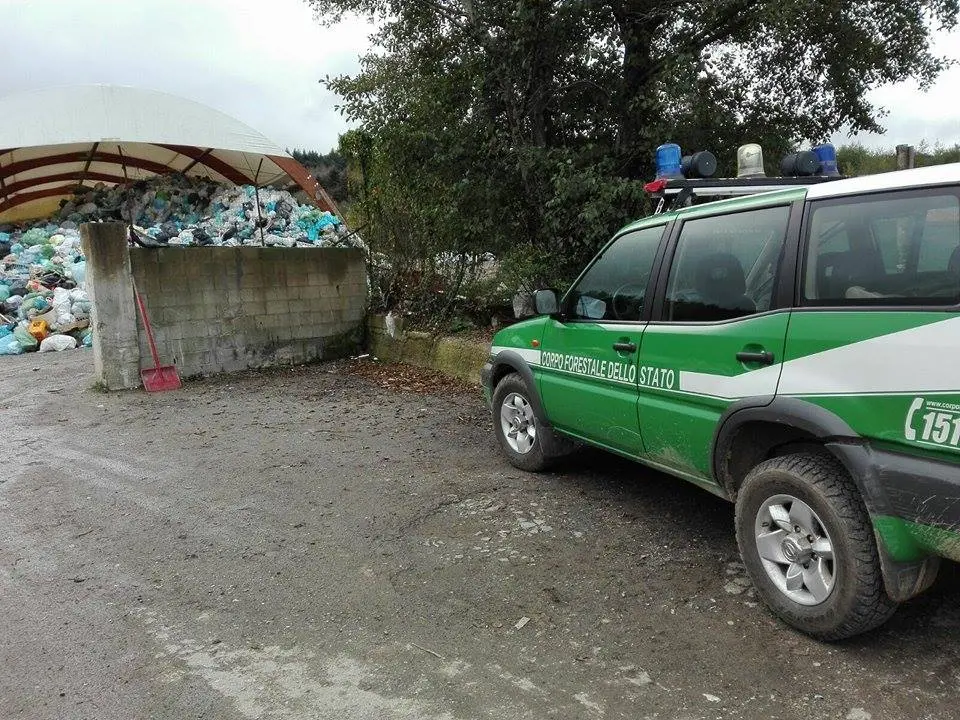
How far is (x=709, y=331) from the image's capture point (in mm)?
3449

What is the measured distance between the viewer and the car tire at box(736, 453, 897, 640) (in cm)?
277

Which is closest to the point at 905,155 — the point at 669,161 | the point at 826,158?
the point at 826,158

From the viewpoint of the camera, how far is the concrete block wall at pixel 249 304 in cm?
917

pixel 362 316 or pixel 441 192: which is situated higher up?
pixel 441 192

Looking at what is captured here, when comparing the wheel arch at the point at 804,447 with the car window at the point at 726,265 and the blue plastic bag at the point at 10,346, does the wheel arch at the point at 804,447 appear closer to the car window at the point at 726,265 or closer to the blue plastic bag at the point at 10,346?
the car window at the point at 726,265

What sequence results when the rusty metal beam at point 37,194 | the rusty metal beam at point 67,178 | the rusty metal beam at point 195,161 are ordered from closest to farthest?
the rusty metal beam at point 195,161 < the rusty metal beam at point 67,178 < the rusty metal beam at point 37,194

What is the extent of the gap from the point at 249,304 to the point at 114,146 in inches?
363

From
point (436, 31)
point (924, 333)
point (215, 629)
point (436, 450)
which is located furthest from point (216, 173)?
point (924, 333)

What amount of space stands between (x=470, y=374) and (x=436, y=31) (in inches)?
161

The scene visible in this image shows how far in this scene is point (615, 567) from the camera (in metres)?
3.79

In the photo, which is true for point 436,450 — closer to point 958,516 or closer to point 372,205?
point 958,516

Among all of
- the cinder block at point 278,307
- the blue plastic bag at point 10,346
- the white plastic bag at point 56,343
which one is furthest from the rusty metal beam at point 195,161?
the cinder block at point 278,307

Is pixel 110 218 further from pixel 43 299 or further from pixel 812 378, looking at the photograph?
pixel 812 378

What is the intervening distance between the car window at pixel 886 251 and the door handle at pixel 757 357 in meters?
0.27
